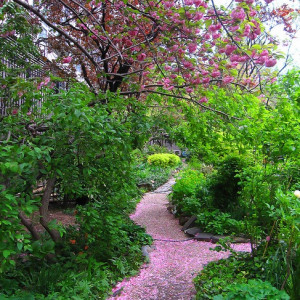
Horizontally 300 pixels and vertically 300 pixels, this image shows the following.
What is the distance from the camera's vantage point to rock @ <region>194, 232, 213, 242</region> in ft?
18.6

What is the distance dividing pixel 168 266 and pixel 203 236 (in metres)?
1.34

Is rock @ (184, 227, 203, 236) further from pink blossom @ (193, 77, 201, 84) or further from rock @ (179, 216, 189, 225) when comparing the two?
pink blossom @ (193, 77, 201, 84)

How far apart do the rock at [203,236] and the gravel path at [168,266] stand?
117 mm

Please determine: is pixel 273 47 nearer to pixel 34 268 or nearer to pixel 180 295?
pixel 180 295

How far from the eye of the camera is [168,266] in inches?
182

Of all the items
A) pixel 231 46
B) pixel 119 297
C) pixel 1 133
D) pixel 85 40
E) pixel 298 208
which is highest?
pixel 85 40

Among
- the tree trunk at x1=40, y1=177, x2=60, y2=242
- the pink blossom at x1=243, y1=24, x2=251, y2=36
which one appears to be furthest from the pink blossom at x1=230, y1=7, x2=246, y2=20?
the tree trunk at x1=40, y1=177, x2=60, y2=242

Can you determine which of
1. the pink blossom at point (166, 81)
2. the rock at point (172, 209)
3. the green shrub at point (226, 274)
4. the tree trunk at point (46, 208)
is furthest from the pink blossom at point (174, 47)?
the rock at point (172, 209)

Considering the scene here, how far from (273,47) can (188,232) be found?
150 inches

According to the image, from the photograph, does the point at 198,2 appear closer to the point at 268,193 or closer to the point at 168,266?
the point at 268,193

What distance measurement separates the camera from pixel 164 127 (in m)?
5.47

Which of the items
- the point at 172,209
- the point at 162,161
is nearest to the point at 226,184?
the point at 172,209

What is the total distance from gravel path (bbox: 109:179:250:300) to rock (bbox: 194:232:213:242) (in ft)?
0.39

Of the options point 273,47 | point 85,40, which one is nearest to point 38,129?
point 273,47
